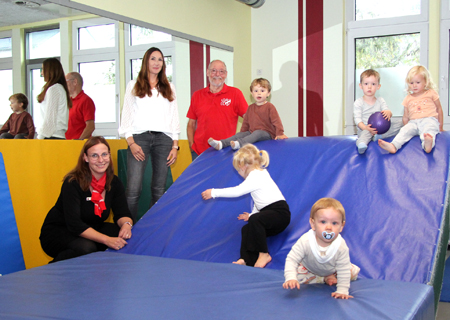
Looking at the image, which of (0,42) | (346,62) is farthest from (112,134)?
(346,62)

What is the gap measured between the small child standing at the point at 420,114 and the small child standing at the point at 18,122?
255cm

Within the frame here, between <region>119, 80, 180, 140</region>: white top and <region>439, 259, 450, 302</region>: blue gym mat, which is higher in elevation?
<region>119, 80, 180, 140</region>: white top

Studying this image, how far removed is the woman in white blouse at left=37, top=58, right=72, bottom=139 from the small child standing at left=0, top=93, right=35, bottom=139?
0.08 meters

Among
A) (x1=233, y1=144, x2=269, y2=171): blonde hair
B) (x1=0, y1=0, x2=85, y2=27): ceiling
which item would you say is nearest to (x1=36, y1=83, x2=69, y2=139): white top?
(x1=0, y1=0, x2=85, y2=27): ceiling

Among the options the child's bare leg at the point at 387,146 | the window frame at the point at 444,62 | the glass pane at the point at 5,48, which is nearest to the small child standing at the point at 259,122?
the child's bare leg at the point at 387,146

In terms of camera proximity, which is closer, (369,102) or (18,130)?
(18,130)

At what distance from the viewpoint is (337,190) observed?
2.61 m

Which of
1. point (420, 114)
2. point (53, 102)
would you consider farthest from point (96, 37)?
point (420, 114)

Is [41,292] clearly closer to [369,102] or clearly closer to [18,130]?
[18,130]

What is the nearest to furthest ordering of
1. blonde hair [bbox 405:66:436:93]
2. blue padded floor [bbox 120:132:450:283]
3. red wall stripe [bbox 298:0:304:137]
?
blue padded floor [bbox 120:132:450:283], blonde hair [bbox 405:66:436:93], red wall stripe [bbox 298:0:304:137]

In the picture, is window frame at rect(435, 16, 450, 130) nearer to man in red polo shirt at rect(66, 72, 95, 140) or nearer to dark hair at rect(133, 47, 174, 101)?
dark hair at rect(133, 47, 174, 101)

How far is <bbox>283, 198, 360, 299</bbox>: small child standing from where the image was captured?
65.7 inches

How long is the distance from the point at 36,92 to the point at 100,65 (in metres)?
0.83

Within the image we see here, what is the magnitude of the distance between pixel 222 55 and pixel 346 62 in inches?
66.6
